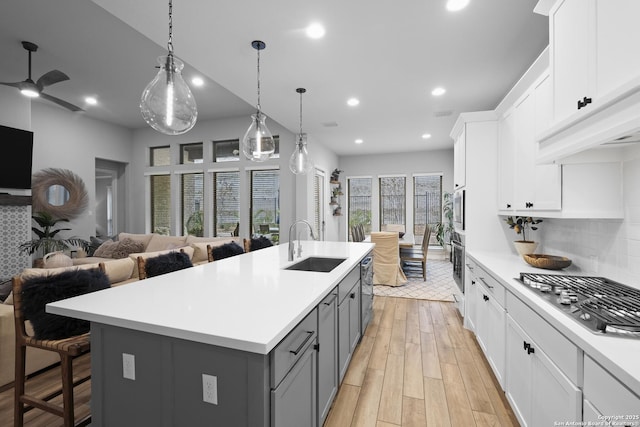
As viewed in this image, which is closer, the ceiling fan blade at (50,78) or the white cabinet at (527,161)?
the white cabinet at (527,161)

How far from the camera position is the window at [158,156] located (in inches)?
279

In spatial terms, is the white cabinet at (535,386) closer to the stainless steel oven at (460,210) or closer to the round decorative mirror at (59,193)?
the stainless steel oven at (460,210)

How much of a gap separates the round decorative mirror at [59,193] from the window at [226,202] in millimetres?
2601

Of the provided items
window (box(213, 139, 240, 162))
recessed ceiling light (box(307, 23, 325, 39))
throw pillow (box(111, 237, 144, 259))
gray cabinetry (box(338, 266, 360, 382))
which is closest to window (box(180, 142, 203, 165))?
window (box(213, 139, 240, 162))

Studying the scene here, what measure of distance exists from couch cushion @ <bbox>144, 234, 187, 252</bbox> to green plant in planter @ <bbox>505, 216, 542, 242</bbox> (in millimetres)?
5296

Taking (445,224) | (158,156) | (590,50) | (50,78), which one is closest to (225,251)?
(50,78)

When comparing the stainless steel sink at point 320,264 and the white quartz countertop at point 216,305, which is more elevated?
the white quartz countertop at point 216,305

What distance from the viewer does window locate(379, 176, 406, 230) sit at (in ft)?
27.1

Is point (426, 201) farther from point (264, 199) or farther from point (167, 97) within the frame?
point (167, 97)

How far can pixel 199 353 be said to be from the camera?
111 cm

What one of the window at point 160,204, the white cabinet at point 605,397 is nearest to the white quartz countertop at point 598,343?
the white cabinet at point 605,397

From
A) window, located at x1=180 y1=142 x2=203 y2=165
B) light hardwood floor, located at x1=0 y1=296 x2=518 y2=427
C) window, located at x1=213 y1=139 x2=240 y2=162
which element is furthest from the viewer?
window, located at x1=180 y1=142 x2=203 y2=165

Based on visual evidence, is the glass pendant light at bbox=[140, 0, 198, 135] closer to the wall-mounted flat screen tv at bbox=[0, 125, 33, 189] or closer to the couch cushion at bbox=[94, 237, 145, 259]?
the wall-mounted flat screen tv at bbox=[0, 125, 33, 189]

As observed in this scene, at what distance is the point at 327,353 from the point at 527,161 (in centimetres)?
221
